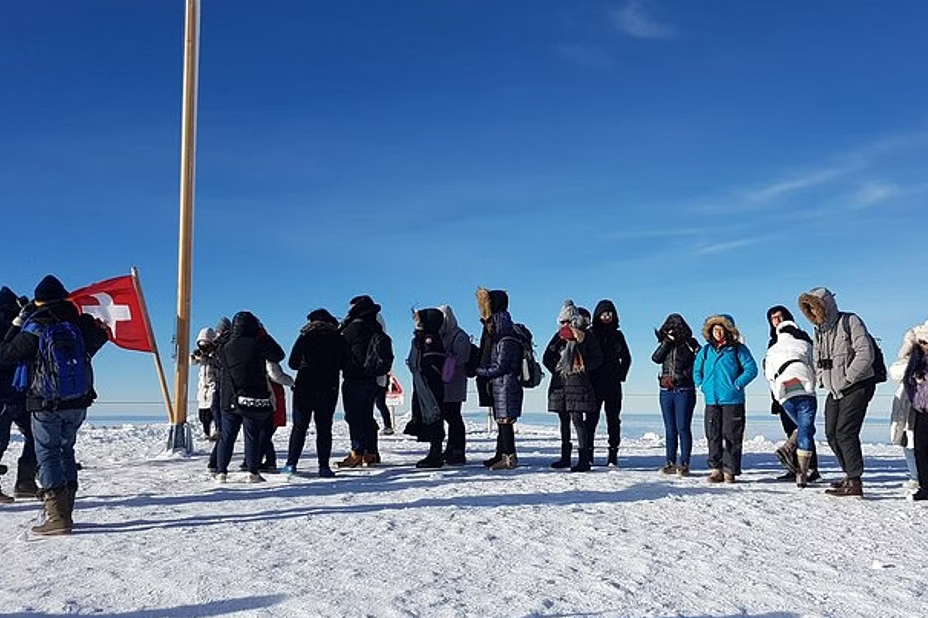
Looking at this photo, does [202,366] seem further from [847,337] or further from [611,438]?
[847,337]

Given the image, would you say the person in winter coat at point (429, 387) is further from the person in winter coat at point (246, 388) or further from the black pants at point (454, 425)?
the person in winter coat at point (246, 388)

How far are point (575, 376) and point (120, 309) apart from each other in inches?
265

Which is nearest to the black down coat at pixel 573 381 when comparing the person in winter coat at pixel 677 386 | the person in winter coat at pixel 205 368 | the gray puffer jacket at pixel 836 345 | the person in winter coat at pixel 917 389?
the person in winter coat at pixel 677 386

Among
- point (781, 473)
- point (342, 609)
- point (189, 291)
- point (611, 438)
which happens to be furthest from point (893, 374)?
point (189, 291)

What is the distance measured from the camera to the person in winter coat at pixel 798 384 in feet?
27.2

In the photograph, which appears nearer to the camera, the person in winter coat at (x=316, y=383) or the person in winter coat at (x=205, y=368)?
the person in winter coat at (x=316, y=383)

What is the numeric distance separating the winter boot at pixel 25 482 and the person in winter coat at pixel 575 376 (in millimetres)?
5686

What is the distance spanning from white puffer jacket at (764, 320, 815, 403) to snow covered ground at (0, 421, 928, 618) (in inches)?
40.9

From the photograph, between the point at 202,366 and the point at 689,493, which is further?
the point at 202,366

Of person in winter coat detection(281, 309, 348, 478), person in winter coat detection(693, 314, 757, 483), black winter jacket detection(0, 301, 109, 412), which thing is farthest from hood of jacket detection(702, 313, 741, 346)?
black winter jacket detection(0, 301, 109, 412)

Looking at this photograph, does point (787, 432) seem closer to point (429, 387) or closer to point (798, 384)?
point (798, 384)

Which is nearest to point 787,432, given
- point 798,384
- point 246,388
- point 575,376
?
point 798,384

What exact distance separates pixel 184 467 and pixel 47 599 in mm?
6055

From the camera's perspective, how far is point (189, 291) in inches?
458
